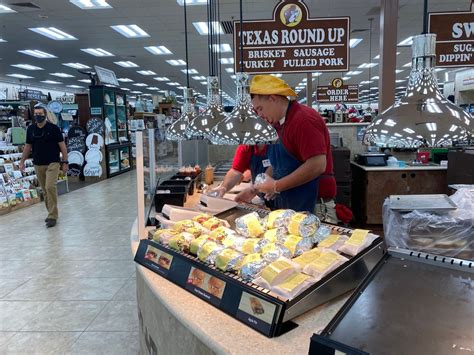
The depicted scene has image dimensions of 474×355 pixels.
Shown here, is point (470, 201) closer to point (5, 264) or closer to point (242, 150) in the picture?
point (242, 150)

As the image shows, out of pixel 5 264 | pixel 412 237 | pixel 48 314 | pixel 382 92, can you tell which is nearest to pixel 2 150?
pixel 5 264

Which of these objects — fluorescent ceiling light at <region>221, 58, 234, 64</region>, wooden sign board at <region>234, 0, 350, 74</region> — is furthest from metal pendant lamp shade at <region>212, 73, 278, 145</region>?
fluorescent ceiling light at <region>221, 58, 234, 64</region>

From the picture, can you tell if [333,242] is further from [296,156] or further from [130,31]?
[130,31]

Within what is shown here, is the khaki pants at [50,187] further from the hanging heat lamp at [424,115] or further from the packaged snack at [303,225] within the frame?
the hanging heat lamp at [424,115]

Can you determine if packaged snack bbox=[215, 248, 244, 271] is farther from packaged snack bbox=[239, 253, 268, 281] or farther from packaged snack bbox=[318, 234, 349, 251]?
packaged snack bbox=[318, 234, 349, 251]

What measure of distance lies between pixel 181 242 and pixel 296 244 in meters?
0.47

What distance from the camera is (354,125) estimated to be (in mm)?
5992

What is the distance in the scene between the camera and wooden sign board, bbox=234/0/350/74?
142 inches

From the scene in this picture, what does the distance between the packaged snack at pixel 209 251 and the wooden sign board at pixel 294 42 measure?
8.10 feet

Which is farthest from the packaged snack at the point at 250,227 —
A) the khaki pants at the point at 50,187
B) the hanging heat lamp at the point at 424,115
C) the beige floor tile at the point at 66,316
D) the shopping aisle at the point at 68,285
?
the khaki pants at the point at 50,187

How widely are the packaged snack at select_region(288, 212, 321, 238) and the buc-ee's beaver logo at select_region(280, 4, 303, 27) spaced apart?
256cm

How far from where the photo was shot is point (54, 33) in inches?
410

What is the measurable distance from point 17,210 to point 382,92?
651 centimetres

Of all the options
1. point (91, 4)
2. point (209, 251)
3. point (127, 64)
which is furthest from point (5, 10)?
point (209, 251)
